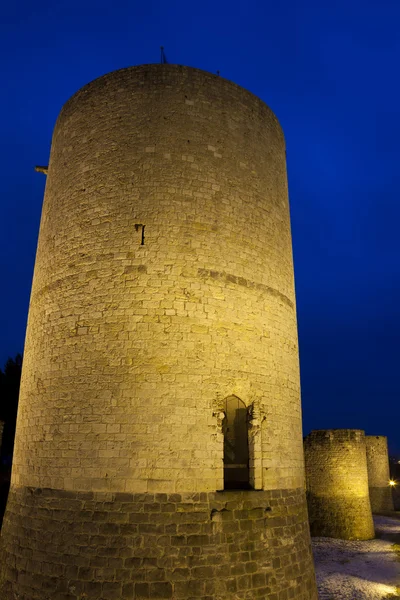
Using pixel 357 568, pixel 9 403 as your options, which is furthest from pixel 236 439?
pixel 9 403

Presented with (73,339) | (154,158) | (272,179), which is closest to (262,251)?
(272,179)

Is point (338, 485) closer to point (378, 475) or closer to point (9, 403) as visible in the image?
point (378, 475)

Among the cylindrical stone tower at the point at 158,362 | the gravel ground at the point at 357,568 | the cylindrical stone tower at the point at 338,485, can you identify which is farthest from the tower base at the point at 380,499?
the cylindrical stone tower at the point at 158,362

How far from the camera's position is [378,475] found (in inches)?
991

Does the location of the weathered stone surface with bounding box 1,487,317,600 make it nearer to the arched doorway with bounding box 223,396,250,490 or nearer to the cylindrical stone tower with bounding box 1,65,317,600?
the cylindrical stone tower with bounding box 1,65,317,600

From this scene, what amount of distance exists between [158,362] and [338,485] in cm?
1420

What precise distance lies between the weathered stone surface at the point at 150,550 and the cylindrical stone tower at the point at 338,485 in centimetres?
1182

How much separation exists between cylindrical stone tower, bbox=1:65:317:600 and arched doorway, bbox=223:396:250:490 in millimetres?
165

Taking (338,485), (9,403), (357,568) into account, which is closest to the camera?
(357,568)

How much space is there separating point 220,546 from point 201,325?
124 inches

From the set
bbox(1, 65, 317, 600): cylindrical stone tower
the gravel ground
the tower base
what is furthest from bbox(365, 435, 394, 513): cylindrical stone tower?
bbox(1, 65, 317, 600): cylindrical stone tower

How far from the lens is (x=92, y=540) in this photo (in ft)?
20.6

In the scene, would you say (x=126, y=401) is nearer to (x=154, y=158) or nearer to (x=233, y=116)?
(x=154, y=158)

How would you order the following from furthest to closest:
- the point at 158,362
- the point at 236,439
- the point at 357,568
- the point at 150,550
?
the point at 357,568 < the point at 236,439 < the point at 158,362 < the point at 150,550
